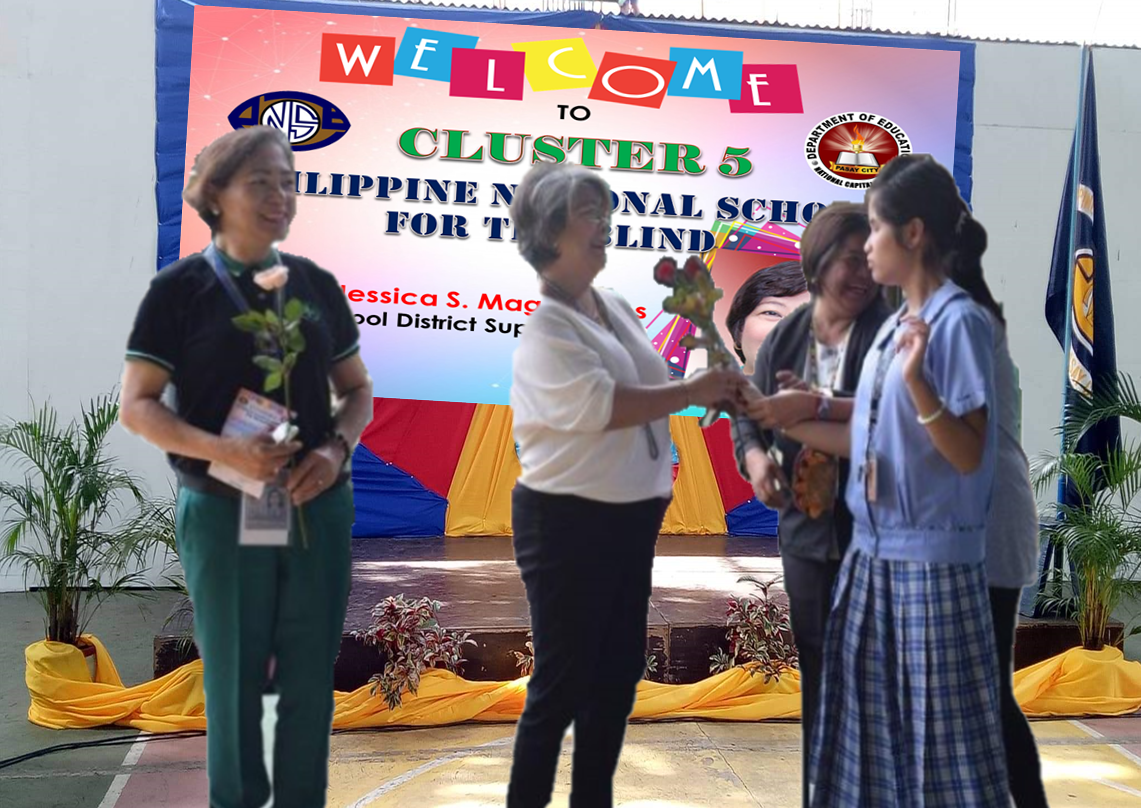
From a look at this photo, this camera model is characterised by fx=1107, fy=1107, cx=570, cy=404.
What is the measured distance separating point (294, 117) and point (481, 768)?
3859 mm

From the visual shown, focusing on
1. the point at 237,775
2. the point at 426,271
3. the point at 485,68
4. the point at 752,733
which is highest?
the point at 485,68

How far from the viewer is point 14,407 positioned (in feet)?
20.9

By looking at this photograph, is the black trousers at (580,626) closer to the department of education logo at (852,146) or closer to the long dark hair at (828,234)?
the long dark hair at (828,234)

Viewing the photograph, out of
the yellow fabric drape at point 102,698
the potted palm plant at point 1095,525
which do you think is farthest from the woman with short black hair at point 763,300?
the yellow fabric drape at point 102,698

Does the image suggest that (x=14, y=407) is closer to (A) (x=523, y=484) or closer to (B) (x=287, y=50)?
(B) (x=287, y=50)

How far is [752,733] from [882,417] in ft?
7.70

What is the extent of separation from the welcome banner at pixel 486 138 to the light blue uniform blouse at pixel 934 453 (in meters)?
3.78

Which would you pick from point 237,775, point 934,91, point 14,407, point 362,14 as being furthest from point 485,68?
point 237,775

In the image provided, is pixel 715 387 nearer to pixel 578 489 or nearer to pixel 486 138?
pixel 578 489

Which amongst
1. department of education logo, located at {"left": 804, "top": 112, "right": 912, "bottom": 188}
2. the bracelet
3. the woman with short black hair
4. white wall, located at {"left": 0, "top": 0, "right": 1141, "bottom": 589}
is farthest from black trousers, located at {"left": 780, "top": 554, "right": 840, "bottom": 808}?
white wall, located at {"left": 0, "top": 0, "right": 1141, "bottom": 589}

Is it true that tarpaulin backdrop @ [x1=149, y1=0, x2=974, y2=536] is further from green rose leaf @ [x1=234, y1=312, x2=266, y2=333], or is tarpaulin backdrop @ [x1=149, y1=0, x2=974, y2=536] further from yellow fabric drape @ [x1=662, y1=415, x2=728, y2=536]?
green rose leaf @ [x1=234, y1=312, x2=266, y2=333]

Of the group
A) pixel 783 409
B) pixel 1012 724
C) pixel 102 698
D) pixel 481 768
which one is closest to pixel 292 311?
pixel 783 409

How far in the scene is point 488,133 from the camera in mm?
6125

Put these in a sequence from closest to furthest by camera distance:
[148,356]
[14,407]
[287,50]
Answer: [148,356] < [287,50] < [14,407]
